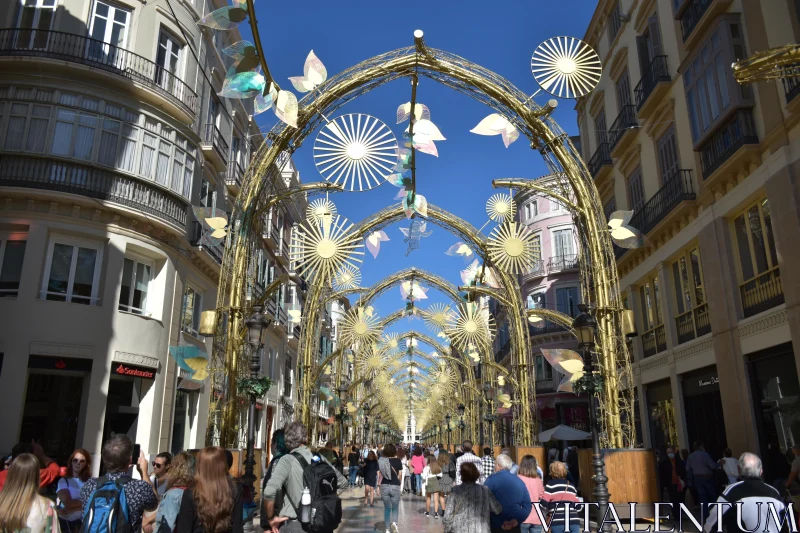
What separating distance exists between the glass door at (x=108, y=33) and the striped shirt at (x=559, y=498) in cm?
1701

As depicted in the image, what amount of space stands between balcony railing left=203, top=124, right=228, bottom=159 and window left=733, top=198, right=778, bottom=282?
17.5 meters

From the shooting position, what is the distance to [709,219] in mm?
15953

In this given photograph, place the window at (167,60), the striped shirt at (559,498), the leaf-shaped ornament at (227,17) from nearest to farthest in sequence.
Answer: the striped shirt at (559,498) < the leaf-shaped ornament at (227,17) < the window at (167,60)

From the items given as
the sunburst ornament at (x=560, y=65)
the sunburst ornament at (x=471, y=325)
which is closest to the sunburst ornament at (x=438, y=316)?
the sunburst ornament at (x=471, y=325)

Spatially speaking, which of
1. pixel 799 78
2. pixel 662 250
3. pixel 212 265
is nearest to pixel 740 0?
pixel 799 78

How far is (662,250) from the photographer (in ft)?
63.4

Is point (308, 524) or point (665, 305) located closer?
point (308, 524)

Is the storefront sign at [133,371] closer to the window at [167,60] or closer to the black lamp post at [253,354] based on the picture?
the black lamp post at [253,354]

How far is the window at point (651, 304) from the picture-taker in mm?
20312

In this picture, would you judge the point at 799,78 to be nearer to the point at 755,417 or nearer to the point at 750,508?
the point at 755,417

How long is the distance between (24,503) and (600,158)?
932 inches

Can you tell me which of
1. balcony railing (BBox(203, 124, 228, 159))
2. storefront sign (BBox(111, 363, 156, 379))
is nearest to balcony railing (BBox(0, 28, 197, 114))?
balcony railing (BBox(203, 124, 228, 159))

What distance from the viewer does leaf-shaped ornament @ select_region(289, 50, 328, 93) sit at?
12.7m

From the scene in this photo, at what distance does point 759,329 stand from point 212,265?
1758cm
